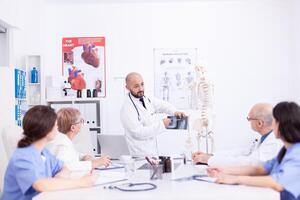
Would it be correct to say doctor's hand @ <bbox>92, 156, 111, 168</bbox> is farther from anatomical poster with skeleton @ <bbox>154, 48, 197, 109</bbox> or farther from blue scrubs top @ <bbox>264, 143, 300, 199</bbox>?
anatomical poster with skeleton @ <bbox>154, 48, 197, 109</bbox>

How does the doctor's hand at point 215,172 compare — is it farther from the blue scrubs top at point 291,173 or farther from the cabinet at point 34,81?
the cabinet at point 34,81

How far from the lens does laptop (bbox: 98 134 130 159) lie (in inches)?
111

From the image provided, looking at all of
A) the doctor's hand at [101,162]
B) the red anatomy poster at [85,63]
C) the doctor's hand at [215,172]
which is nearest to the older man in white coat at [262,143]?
the doctor's hand at [215,172]

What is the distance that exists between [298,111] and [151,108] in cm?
209

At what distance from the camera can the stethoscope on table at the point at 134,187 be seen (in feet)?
5.41

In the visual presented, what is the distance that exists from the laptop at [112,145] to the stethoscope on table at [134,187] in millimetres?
1062

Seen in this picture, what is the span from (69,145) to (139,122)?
4.11 feet

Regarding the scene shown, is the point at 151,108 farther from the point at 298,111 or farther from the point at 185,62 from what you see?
the point at 298,111

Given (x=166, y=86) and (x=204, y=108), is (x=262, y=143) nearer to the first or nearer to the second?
(x=204, y=108)

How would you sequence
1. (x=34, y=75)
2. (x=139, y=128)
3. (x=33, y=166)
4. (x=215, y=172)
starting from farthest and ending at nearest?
(x=34, y=75), (x=139, y=128), (x=215, y=172), (x=33, y=166)

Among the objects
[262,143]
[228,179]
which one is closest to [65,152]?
[228,179]

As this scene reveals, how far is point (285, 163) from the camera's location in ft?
5.25

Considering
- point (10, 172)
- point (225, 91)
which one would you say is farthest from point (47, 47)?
point (10, 172)

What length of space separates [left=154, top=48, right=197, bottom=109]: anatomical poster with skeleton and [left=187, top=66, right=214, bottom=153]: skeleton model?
155 cm
